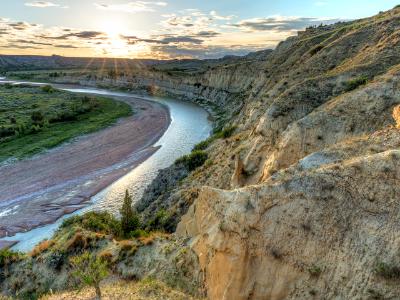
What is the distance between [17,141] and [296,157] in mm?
50329

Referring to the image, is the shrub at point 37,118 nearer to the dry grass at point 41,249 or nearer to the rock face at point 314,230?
the dry grass at point 41,249

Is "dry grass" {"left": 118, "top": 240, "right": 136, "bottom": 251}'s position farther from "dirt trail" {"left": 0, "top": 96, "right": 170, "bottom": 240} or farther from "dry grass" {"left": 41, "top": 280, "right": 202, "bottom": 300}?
"dirt trail" {"left": 0, "top": 96, "right": 170, "bottom": 240}

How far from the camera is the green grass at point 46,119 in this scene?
5756 centimetres

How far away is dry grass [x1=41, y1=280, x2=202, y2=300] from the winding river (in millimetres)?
14483

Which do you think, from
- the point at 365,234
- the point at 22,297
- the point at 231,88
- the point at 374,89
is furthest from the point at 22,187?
the point at 231,88

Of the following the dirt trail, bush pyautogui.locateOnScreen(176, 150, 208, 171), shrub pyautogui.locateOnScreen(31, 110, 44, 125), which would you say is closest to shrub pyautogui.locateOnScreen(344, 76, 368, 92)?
bush pyautogui.locateOnScreen(176, 150, 208, 171)

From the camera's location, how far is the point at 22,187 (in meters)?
40.8

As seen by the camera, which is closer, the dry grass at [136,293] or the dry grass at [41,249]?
the dry grass at [136,293]

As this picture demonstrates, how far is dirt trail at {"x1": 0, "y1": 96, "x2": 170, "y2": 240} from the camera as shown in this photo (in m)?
34.4

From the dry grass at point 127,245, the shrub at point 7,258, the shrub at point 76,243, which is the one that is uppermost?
the dry grass at point 127,245

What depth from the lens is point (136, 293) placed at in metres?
15.0

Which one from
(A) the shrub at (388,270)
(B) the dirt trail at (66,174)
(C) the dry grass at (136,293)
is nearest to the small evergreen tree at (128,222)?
(C) the dry grass at (136,293)

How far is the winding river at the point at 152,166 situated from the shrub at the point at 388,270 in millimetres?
24942

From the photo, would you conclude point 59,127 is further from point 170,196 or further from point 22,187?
point 170,196
